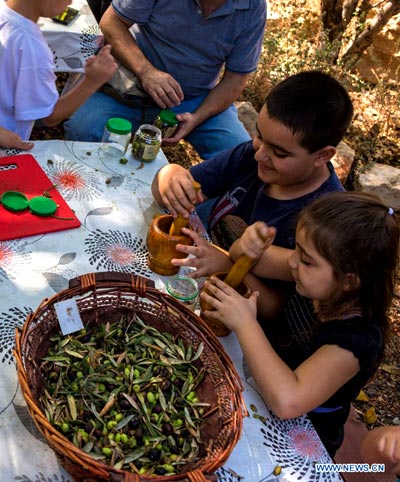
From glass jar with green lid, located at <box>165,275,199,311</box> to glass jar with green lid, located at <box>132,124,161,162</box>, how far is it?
68 cm

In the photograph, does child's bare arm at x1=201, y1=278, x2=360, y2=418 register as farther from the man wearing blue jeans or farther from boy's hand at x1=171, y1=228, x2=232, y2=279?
the man wearing blue jeans

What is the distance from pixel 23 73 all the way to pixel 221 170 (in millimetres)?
874

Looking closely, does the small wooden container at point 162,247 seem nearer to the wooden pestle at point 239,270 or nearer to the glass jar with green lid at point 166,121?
the wooden pestle at point 239,270

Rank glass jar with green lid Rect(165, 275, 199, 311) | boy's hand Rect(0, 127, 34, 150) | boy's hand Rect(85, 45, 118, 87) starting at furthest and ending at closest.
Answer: boy's hand Rect(85, 45, 118, 87)
boy's hand Rect(0, 127, 34, 150)
glass jar with green lid Rect(165, 275, 199, 311)

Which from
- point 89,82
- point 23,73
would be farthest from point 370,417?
point 23,73

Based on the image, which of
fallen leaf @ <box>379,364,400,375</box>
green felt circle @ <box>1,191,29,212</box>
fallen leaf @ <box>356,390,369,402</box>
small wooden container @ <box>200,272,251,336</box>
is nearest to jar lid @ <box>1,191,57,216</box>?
green felt circle @ <box>1,191,29,212</box>

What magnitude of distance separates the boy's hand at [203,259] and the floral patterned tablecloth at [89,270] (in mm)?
118

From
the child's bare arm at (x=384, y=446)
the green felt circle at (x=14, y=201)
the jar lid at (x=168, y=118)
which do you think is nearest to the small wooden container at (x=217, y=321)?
the child's bare arm at (x=384, y=446)

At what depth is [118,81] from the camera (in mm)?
2973

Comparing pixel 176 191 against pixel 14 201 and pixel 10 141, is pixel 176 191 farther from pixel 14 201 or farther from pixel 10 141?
pixel 10 141

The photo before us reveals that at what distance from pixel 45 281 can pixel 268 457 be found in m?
0.80

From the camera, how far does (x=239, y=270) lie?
164cm

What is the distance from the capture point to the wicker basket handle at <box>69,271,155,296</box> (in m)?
1.45

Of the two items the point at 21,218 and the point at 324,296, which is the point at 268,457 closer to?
the point at 324,296
